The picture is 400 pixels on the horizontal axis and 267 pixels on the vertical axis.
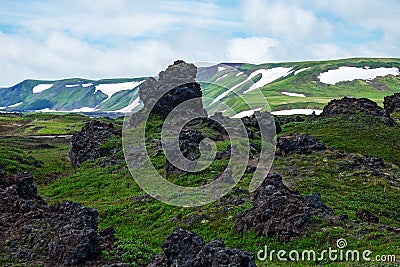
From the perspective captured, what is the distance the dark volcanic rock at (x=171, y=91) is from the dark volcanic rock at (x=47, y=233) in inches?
1801

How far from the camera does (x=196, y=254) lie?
63.5 ft

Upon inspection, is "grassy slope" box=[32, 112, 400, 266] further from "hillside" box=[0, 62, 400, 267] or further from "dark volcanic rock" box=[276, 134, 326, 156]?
"dark volcanic rock" box=[276, 134, 326, 156]

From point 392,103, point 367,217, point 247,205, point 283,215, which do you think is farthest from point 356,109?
point 283,215

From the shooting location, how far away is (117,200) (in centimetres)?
4347

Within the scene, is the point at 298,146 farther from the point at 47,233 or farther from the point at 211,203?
the point at 47,233

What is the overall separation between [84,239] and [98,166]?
3893 cm

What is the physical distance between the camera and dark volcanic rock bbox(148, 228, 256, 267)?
17.4 m

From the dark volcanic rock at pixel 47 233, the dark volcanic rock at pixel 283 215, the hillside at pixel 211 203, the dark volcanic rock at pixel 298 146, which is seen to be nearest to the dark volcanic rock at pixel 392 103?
the hillside at pixel 211 203

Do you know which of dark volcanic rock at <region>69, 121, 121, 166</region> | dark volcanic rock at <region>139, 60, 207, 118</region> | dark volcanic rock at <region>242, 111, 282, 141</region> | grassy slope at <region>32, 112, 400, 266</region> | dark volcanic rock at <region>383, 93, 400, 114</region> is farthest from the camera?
dark volcanic rock at <region>383, 93, 400, 114</region>

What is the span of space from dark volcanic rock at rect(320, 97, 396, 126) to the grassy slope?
12.1 m

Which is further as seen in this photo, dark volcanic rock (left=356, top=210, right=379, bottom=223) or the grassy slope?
dark volcanic rock (left=356, top=210, right=379, bottom=223)

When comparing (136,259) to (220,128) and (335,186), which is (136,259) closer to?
(335,186)

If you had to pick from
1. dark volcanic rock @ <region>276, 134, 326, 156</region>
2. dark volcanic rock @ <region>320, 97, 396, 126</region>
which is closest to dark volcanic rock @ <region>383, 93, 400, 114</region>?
dark volcanic rock @ <region>320, 97, 396, 126</region>

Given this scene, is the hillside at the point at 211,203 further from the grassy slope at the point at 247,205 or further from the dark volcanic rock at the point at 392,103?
the dark volcanic rock at the point at 392,103
